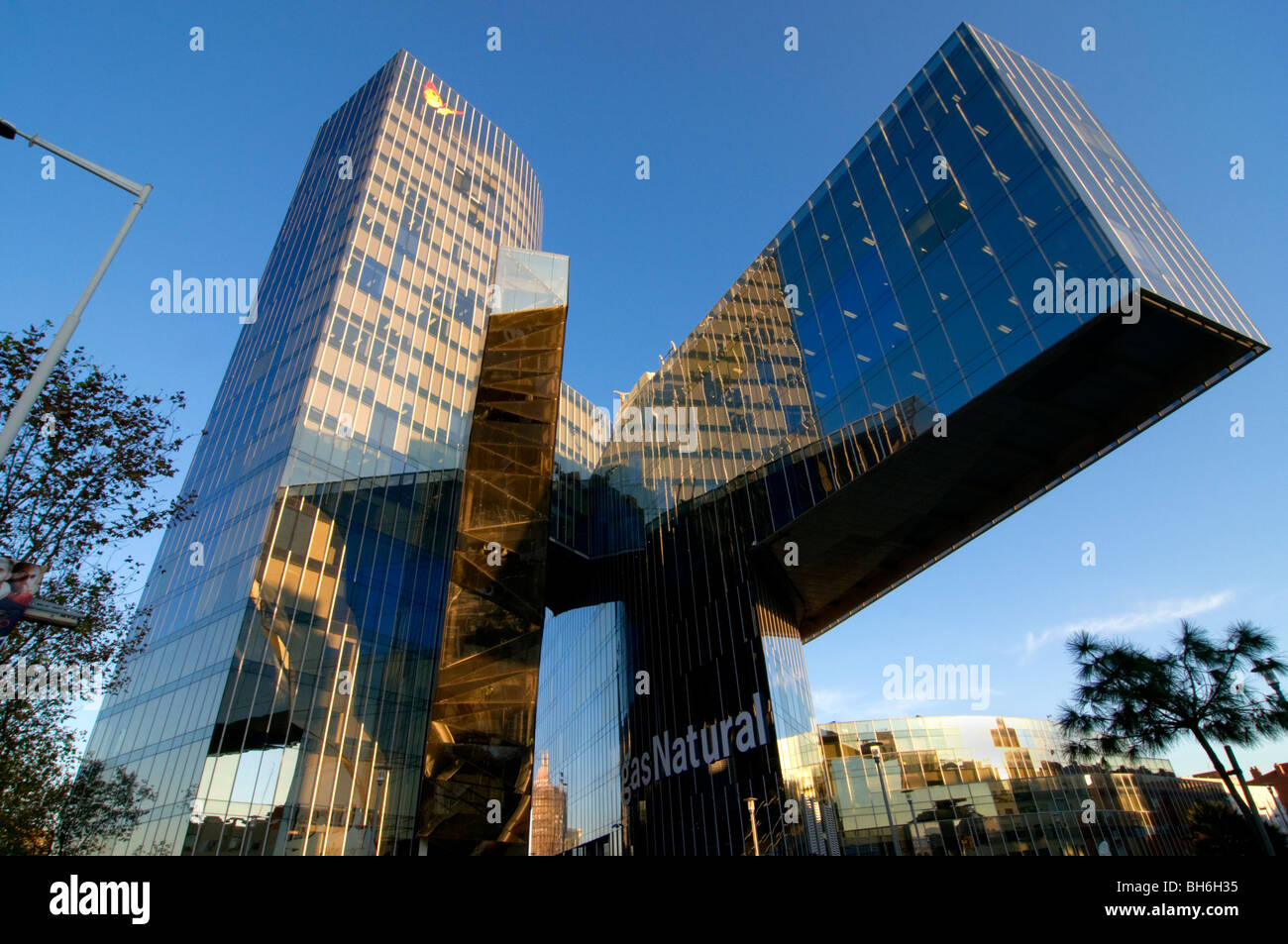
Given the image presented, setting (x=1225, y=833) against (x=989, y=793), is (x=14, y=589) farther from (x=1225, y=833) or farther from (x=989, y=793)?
(x=989, y=793)

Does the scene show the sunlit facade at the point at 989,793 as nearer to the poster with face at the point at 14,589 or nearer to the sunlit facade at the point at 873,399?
the sunlit facade at the point at 873,399

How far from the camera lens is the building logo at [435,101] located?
6706 cm

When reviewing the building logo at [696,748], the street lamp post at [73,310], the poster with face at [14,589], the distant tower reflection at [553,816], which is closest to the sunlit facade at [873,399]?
the building logo at [696,748]

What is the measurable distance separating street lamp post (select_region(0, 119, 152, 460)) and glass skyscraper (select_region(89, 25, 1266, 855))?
2441cm

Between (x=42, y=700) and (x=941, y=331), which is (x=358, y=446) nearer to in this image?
(x=42, y=700)

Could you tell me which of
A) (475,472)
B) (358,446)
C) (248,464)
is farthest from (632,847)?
(248,464)

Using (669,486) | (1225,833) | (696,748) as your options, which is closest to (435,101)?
(669,486)

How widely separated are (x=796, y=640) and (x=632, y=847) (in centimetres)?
1540

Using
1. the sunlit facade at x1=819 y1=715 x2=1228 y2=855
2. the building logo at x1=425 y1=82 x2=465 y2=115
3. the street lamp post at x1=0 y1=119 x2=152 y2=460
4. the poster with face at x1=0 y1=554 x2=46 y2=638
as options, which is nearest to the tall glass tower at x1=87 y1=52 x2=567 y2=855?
the building logo at x1=425 y1=82 x2=465 y2=115

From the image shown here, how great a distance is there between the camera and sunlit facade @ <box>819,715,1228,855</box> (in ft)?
138

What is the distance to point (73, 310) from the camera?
11.7 metres

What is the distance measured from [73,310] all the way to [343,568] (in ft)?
92.0

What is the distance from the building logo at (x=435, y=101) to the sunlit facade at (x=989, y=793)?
6724 centimetres
